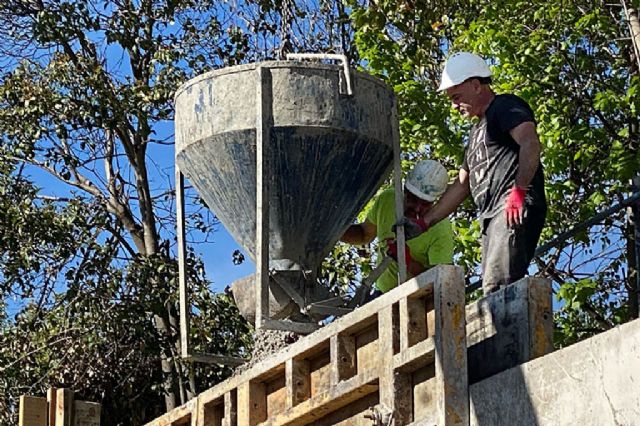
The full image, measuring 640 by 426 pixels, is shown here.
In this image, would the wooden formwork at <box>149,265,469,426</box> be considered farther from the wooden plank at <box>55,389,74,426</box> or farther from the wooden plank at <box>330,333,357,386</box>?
the wooden plank at <box>55,389,74,426</box>

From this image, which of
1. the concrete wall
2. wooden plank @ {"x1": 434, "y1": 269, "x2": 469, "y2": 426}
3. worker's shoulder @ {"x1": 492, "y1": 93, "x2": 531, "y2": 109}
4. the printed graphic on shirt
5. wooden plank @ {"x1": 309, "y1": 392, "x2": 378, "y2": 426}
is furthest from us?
the printed graphic on shirt

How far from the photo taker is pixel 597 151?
55.1ft

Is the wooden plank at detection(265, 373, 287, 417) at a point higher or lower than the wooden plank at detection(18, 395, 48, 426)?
lower

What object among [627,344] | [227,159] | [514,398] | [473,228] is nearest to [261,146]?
[227,159]

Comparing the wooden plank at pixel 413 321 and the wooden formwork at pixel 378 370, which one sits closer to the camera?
the wooden formwork at pixel 378 370

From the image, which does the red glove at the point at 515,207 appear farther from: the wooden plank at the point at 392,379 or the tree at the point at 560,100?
the tree at the point at 560,100

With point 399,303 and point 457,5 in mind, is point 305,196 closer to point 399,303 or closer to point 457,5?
point 399,303

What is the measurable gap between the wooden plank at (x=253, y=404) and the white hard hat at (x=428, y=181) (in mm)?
1748

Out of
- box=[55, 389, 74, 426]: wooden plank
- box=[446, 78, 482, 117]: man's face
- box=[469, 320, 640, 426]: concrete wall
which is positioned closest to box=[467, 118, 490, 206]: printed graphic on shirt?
box=[446, 78, 482, 117]: man's face

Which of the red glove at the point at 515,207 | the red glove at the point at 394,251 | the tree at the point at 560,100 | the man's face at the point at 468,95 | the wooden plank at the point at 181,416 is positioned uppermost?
the tree at the point at 560,100

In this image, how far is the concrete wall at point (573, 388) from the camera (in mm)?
7188

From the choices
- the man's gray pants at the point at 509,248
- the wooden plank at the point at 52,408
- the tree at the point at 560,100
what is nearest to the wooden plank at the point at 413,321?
the man's gray pants at the point at 509,248

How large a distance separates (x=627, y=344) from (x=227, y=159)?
383cm

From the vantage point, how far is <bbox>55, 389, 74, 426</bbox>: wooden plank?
11.7 meters
